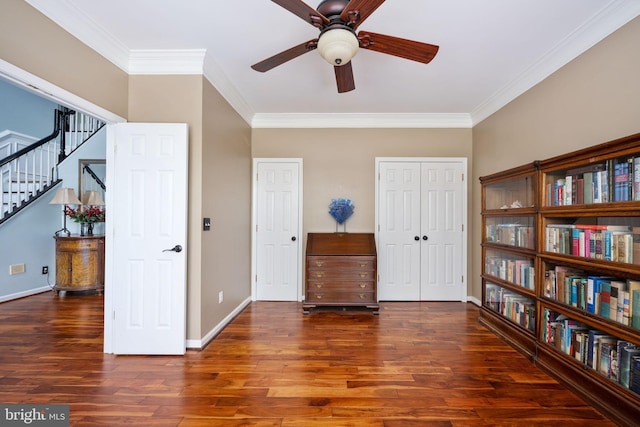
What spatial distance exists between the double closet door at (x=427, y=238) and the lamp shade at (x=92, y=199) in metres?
4.66

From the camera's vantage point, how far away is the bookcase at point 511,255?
2.74 m

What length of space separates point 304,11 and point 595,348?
2871mm

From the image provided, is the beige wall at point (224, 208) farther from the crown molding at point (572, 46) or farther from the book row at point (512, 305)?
the crown molding at point (572, 46)

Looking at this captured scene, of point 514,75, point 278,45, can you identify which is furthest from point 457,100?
point 278,45

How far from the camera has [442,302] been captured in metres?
4.50

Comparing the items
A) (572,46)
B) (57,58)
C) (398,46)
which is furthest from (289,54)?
(572,46)

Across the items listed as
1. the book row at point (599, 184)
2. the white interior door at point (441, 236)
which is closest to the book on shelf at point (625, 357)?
the book row at point (599, 184)

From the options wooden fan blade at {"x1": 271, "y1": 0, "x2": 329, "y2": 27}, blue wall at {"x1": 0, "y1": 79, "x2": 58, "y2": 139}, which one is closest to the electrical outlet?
blue wall at {"x1": 0, "y1": 79, "x2": 58, "y2": 139}

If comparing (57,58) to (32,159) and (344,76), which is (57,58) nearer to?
(344,76)

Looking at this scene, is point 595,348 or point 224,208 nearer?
point 595,348

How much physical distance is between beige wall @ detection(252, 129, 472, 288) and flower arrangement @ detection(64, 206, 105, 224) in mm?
2783

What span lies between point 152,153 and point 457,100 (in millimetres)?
3623

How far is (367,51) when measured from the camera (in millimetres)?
2762

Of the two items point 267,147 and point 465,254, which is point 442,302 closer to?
point 465,254
